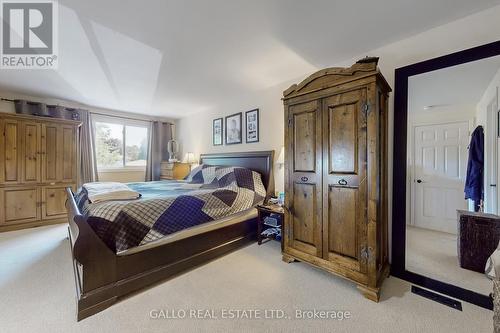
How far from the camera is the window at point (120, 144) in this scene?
463 centimetres

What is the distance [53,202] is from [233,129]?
340 cm

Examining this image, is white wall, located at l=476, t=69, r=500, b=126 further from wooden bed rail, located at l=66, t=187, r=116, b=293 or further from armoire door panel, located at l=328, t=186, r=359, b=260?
wooden bed rail, located at l=66, t=187, r=116, b=293

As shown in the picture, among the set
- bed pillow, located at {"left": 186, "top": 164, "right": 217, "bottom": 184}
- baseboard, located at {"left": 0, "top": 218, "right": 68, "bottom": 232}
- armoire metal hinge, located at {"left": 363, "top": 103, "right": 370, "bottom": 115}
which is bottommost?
baseboard, located at {"left": 0, "top": 218, "right": 68, "bottom": 232}

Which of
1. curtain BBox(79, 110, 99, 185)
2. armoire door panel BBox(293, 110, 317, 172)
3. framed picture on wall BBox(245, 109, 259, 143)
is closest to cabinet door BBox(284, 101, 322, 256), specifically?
armoire door panel BBox(293, 110, 317, 172)

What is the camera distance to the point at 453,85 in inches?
73.8

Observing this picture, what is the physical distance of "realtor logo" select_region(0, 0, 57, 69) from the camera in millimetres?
1734

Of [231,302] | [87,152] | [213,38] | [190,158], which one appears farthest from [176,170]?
[231,302]

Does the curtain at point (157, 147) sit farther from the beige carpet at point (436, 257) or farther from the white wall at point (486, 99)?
the white wall at point (486, 99)

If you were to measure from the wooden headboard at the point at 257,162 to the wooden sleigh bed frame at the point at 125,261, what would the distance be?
2.58 ft

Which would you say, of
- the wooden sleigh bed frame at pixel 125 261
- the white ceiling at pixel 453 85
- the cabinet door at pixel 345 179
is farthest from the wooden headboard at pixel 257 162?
the white ceiling at pixel 453 85

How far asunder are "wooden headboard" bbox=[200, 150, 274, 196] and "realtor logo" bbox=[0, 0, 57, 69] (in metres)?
2.64

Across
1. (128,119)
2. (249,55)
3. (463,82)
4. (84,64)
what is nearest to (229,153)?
(249,55)

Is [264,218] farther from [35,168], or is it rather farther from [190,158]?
[35,168]

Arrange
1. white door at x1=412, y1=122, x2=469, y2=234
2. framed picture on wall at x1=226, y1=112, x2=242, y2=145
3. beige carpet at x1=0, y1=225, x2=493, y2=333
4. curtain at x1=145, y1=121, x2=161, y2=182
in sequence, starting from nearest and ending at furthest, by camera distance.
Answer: beige carpet at x1=0, y1=225, x2=493, y2=333, white door at x1=412, y1=122, x2=469, y2=234, framed picture on wall at x1=226, y1=112, x2=242, y2=145, curtain at x1=145, y1=121, x2=161, y2=182
